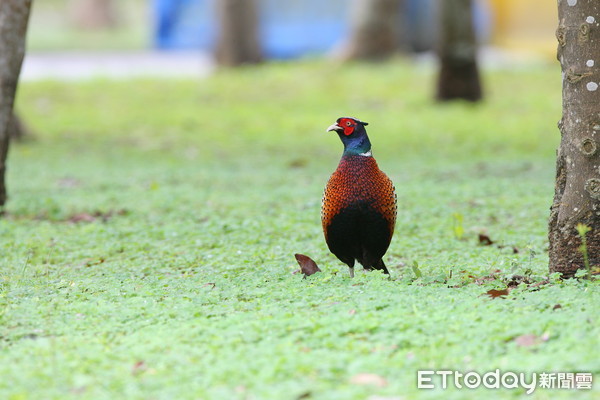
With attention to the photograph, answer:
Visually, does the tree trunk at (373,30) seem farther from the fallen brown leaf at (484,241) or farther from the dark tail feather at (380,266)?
the dark tail feather at (380,266)

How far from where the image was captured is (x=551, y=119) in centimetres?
1400

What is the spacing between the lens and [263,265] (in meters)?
5.95

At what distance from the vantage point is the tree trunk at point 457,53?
14.6 metres

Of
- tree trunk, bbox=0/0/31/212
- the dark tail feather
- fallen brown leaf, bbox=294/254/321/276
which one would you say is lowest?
the dark tail feather

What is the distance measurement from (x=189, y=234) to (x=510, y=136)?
6806 millimetres

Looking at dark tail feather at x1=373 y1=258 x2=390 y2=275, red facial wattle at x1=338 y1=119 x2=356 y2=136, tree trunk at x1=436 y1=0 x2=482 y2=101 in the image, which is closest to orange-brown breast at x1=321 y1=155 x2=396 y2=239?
red facial wattle at x1=338 y1=119 x2=356 y2=136

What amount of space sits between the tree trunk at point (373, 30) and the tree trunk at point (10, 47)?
Answer: 11369 mm

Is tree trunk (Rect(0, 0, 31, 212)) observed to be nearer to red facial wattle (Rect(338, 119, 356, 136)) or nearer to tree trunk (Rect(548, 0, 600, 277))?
red facial wattle (Rect(338, 119, 356, 136))

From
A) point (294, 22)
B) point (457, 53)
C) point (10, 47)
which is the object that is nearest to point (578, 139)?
point (10, 47)

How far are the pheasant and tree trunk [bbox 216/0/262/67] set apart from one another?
502 inches

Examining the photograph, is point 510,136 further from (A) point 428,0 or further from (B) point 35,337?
(A) point 428,0

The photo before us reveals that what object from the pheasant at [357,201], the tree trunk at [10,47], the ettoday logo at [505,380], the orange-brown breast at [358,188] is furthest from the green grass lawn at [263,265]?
the tree trunk at [10,47]

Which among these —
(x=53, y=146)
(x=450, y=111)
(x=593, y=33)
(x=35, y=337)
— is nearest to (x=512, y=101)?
(x=450, y=111)

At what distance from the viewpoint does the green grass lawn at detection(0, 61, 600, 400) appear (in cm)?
381
